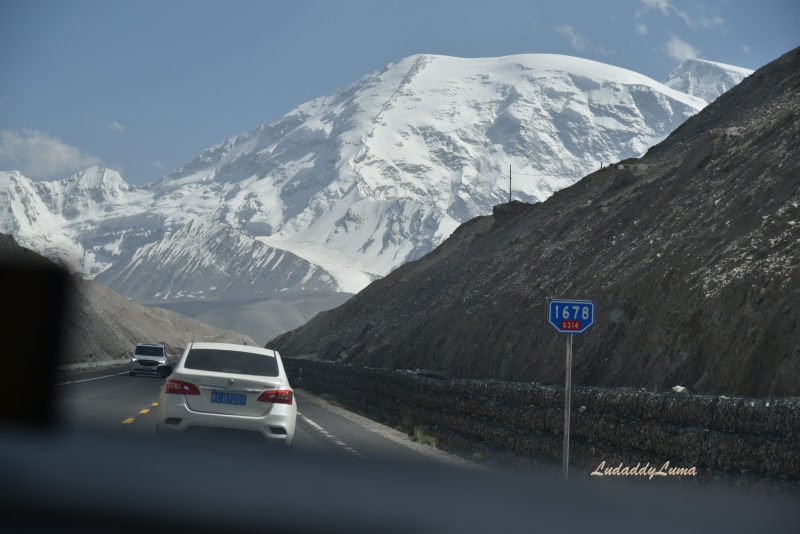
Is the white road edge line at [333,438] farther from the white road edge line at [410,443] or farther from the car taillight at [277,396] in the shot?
the car taillight at [277,396]

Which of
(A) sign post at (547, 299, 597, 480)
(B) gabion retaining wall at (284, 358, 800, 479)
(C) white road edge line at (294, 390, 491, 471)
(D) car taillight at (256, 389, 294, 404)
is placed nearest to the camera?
(B) gabion retaining wall at (284, 358, 800, 479)

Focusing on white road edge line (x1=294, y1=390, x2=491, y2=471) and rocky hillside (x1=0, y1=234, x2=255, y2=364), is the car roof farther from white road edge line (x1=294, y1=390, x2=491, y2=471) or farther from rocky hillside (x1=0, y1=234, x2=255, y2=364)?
rocky hillside (x1=0, y1=234, x2=255, y2=364)

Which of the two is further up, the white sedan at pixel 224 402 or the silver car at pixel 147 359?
the white sedan at pixel 224 402

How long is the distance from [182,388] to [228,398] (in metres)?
0.58

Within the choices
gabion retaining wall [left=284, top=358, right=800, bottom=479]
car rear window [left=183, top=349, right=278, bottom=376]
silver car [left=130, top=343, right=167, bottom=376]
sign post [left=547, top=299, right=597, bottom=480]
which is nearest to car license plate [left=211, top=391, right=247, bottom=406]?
car rear window [left=183, top=349, right=278, bottom=376]

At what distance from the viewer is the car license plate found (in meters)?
10.7

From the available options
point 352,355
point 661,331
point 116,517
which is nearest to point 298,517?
point 116,517

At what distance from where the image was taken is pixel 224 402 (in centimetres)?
1071

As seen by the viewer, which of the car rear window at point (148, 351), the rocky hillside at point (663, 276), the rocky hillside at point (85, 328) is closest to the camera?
the rocky hillside at point (663, 276)

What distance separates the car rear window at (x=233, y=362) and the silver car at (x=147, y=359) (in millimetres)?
30543

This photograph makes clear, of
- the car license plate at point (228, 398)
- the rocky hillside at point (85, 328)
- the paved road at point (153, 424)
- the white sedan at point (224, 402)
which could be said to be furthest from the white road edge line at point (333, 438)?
the rocky hillside at point (85, 328)

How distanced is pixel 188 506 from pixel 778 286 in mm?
13334

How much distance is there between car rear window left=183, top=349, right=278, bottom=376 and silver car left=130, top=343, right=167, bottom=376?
30.5m

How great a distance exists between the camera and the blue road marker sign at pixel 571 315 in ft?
38.2
